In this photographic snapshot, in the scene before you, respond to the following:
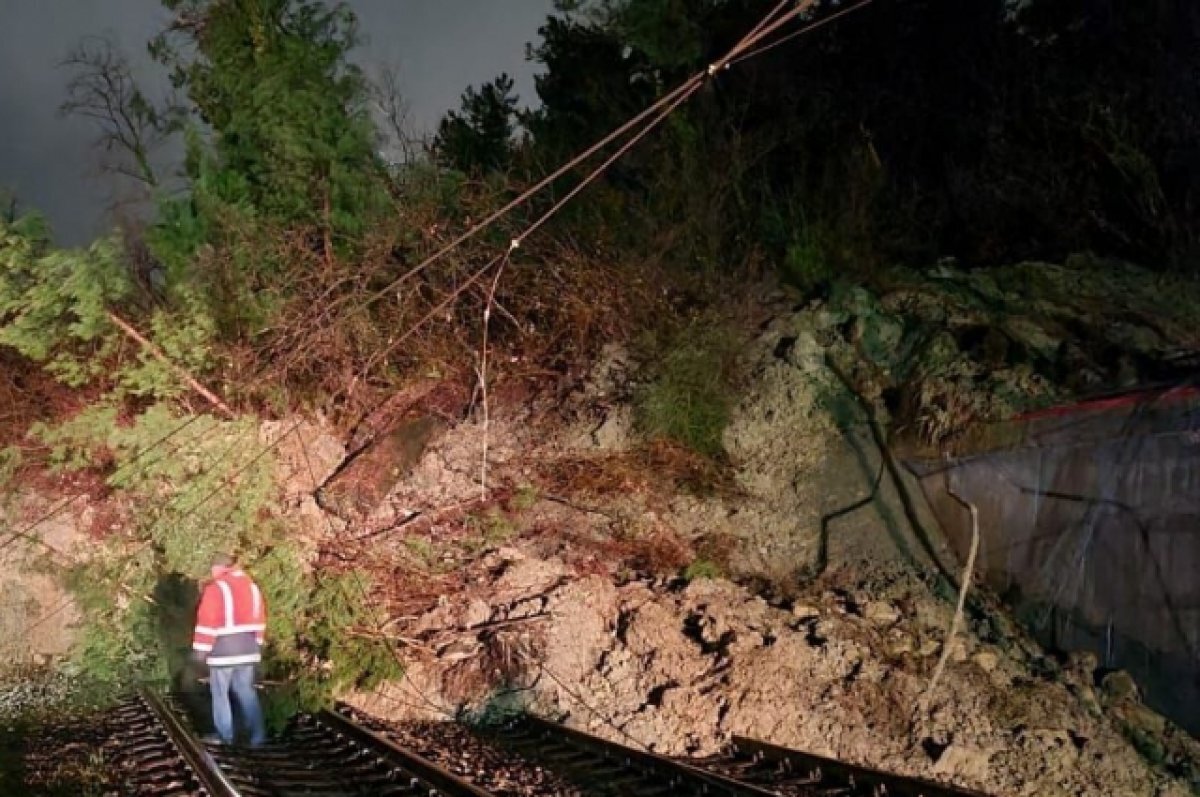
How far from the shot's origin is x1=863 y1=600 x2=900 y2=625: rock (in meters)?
10.2

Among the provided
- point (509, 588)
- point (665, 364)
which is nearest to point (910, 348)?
point (665, 364)

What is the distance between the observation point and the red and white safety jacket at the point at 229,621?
899cm

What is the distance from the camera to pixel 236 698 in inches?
375

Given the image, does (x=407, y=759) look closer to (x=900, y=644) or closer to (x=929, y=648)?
(x=900, y=644)

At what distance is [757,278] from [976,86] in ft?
22.0

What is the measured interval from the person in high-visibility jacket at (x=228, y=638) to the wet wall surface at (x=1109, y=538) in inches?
278

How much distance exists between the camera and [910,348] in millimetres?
13414

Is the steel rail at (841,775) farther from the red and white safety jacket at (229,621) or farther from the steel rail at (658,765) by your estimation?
the red and white safety jacket at (229,621)

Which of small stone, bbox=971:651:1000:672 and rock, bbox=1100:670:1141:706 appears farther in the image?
small stone, bbox=971:651:1000:672

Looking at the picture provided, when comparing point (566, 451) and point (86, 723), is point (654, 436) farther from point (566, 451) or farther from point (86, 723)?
point (86, 723)

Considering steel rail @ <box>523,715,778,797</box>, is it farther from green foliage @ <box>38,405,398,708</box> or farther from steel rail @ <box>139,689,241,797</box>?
green foliage @ <box>38,405,398,708</box>

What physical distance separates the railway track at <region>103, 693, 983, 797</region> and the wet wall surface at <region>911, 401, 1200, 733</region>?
2930 mm

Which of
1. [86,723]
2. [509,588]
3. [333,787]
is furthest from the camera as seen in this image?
[509,588]

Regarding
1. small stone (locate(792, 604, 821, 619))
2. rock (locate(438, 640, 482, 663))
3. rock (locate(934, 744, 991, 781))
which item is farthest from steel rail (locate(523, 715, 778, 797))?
small stone (locate(792, 604, 821, 619))
